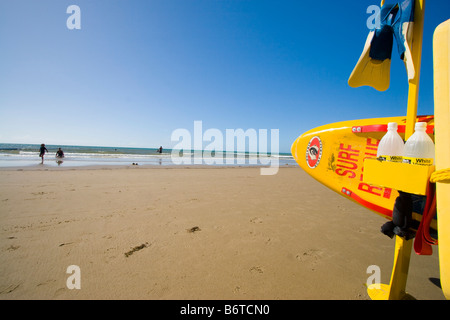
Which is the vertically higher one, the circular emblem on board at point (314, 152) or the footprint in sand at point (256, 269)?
the circular emblem on board at point (314, 152)

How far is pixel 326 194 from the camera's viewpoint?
19.1ft

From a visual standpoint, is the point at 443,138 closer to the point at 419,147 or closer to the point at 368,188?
the point at 419,147

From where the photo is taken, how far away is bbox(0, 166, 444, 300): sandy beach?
1.78m

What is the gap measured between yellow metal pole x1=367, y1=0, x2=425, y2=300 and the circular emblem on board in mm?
1795

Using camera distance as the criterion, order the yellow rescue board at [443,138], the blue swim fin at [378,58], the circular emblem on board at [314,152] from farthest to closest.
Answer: the circular emblem on board at [314,152]
the blue swim fin at [378,58]
the yellow rescue board at [443,138]

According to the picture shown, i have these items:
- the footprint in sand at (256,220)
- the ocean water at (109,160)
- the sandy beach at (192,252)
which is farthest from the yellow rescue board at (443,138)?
the ocean water at (109,160)

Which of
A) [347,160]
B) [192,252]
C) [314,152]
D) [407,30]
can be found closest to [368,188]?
[347,160]

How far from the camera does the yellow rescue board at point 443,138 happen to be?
1.00m

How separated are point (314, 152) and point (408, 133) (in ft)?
6.42

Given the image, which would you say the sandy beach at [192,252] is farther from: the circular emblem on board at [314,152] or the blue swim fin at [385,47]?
the blue swim fin at [385,47]

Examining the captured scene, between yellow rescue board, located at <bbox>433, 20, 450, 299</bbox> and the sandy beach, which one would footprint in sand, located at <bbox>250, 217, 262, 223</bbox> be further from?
yellow rescue board, located at <bbox>433, 20, 450, 299</bbox>

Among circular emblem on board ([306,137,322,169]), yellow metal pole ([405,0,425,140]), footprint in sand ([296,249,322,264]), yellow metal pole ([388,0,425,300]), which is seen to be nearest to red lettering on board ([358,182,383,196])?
circular emblem on board ([306,137,322,169])

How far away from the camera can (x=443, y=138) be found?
1.05 metres
